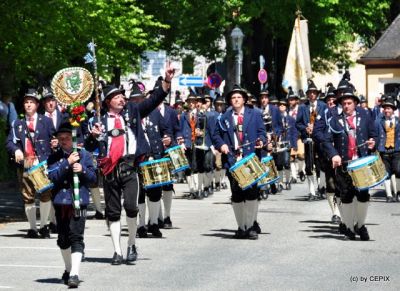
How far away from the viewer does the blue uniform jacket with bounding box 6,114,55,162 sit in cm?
1811

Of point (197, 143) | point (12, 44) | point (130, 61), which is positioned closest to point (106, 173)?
point (12, 44)

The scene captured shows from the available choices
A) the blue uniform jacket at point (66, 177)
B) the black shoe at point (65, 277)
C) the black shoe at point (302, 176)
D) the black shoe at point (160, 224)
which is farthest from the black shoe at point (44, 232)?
the black shoe at point (302, 176)

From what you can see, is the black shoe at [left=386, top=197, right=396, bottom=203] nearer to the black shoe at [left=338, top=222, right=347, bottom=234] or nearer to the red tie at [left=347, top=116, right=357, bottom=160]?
the black shoe at [left=338, top=222, right=347, bottom=234]

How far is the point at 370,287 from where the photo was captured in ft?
41.0

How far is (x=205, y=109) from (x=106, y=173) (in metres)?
13.4

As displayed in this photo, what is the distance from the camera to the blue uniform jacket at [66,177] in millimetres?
13087

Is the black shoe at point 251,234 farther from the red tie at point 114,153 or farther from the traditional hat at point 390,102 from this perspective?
the traditional hat at point 390,102

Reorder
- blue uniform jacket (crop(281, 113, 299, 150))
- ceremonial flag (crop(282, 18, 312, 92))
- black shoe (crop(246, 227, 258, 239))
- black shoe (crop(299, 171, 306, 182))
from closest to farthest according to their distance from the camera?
black shoe (crop(246, 227, 258, 239)) → blue uniform jacket (crop(281, 113, 299, 150)) → black shoe (crop(299, 171, 306, 182)) → ceremonial flag (crop(282, 18, 312, 92))

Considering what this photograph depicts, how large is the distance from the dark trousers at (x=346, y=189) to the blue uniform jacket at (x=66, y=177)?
4.53 m

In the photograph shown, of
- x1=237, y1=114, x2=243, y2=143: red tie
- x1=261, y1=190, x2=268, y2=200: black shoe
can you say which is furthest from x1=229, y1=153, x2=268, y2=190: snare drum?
x1=261, y1=190, x2=268, y2=200: black shoe

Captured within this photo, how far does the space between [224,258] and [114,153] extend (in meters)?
1.76

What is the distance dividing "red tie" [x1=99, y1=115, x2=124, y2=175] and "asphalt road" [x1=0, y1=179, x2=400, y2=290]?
3.51 feet

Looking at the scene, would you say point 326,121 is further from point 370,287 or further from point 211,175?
point 211,175

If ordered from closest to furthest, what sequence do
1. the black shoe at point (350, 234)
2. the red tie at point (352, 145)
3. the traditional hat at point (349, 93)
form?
the traditional hat at point (349, 93), the red tie at point (352, 145), the black shoe at point (350, 234)
